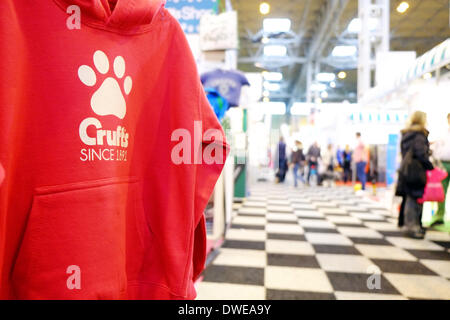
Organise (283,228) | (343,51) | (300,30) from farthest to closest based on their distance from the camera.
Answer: (343,51), (300,30), (283,228)

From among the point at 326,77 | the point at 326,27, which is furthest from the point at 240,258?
the point at 326,77

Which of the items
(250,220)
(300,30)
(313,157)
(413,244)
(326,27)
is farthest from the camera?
(300,30)

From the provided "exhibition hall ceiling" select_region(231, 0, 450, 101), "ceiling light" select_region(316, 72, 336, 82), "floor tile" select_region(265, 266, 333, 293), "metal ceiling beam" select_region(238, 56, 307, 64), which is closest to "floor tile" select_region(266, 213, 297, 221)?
"floor tile" select_region(265, 266, 333, 293)

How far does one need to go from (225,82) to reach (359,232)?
2.07 meters

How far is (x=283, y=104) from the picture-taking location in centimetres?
2597

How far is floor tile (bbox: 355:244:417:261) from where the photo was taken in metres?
2.24

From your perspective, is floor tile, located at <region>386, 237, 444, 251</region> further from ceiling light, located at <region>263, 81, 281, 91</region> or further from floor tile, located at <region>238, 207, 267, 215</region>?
ceiling light, located at <region>263, 81, 281, 91</region>

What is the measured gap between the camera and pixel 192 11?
3.61m

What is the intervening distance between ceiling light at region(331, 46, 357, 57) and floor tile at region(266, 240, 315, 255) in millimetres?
12093

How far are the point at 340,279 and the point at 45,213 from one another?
5.85 ft

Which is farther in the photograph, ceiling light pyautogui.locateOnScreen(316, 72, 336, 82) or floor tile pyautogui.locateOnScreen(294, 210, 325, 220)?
ceiling light pyautogui.locateOnScreen(316, 72, 336, 82)

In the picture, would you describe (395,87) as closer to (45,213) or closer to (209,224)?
(45,213)

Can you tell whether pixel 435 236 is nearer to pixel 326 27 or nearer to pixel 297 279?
pixel 297 279

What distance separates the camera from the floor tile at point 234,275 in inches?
69.5
